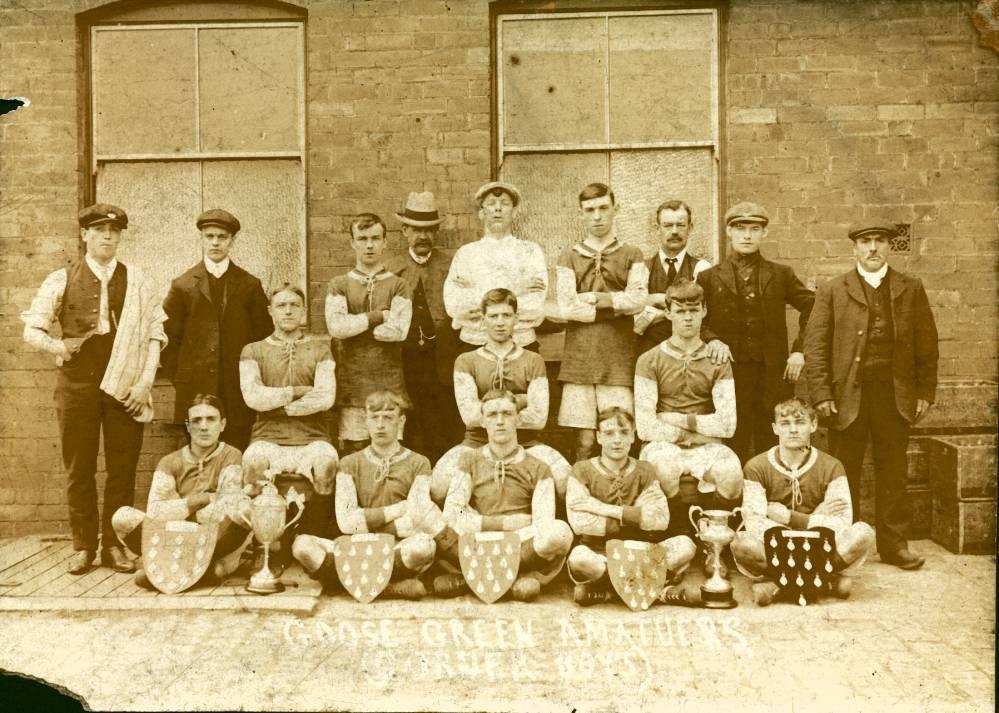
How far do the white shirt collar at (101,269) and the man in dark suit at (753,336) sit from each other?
347 cm

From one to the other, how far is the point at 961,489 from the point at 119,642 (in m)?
4.68

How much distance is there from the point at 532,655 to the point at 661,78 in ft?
11.3

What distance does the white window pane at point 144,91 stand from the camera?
5477 millimetres

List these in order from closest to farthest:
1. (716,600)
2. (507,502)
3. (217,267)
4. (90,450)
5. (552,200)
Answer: (716,600)
(507,502)
(90,450)
(217,267)
(552,200)

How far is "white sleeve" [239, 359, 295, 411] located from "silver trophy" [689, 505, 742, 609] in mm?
2435

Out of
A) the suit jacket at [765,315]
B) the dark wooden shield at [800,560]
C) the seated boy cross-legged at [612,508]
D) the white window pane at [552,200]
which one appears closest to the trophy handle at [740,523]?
the dark wooden shield at [800,560]

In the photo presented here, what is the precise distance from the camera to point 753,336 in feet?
16.9

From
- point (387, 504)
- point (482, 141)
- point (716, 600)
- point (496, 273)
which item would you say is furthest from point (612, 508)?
point (482, 141)

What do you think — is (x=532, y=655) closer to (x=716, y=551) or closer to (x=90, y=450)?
(x=716, y=551)

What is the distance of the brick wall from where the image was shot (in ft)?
17.4

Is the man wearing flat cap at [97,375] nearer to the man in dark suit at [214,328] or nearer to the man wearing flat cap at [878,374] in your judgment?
the man in dark suit at [214,328]

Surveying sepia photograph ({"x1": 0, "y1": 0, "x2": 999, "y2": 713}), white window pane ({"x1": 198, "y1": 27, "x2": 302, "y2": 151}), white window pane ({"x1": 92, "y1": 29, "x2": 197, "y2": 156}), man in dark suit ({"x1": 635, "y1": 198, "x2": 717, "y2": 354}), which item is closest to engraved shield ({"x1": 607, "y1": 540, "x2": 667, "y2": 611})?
sepia photograph ({"x1": 0, "y1": 0, "x2": 999, "y2": 713})

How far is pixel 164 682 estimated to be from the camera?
4.34m

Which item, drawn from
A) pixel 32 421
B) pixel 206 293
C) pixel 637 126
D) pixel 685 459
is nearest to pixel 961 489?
pixel 685 459
